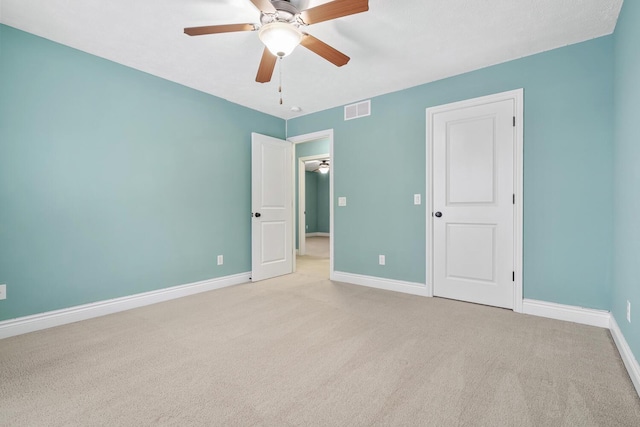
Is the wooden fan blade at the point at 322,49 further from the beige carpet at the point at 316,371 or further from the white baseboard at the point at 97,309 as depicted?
the white baseboard at the point at 97,309

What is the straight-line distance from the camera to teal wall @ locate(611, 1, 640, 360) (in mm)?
1812

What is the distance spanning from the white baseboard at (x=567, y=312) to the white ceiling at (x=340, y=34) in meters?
2.35

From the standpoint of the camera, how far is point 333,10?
186 cm

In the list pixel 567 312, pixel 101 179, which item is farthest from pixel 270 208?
pixel 567 312

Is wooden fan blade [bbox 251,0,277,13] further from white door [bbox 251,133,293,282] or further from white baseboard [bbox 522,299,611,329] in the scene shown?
white baseboard [bbox 522,299,611,329]

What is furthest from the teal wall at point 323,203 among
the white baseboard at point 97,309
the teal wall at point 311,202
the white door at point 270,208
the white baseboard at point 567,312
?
Answer: the white baseboard at point 567,312

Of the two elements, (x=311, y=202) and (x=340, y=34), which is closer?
(x=340, y=34)

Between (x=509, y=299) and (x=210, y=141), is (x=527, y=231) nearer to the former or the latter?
(x=509, y=299)

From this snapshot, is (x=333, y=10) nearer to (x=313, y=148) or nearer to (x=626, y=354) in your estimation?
(x=626, y=354)

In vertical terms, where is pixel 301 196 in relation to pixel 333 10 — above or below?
below

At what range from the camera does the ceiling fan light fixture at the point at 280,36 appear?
6.61 ft

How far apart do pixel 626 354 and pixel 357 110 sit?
11.5 ft

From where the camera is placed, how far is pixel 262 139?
440 centimetres

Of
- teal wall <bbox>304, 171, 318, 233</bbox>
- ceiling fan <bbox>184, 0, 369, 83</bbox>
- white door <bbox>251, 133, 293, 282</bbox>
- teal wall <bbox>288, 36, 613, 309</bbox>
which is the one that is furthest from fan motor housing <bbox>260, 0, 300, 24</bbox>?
teal wall <bbox>304, 171, 318, 233</bbox>
